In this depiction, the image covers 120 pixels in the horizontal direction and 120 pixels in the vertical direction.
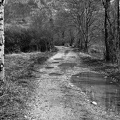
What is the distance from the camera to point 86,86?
9.14 metres

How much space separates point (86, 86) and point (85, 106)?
2.88 meters

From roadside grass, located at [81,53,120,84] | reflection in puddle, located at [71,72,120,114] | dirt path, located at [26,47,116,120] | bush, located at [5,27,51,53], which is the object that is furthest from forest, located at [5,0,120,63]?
dirt path, located at [26,47,116,120]

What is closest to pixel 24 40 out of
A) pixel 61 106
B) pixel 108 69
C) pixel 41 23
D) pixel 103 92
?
pixel 41 23

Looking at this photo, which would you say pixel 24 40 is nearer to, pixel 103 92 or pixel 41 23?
pixel 41 23

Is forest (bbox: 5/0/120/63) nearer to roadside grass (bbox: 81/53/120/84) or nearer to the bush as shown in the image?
the bush

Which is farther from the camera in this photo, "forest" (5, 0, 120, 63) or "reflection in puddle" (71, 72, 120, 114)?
"forest" (5, 0, 120, 63)

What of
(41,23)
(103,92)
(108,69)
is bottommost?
(103,92)

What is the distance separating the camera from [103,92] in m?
8.11

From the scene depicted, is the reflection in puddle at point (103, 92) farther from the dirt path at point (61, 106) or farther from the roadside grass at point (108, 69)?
the roadside grass at point (108, 69)

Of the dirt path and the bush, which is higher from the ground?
the bush

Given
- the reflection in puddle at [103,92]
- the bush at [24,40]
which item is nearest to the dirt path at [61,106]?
the reflection in puddle at [103,92]

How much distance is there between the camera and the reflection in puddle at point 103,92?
6.49 meters

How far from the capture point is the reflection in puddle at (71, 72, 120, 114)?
649cm

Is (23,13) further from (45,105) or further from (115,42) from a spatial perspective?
(45,105)
